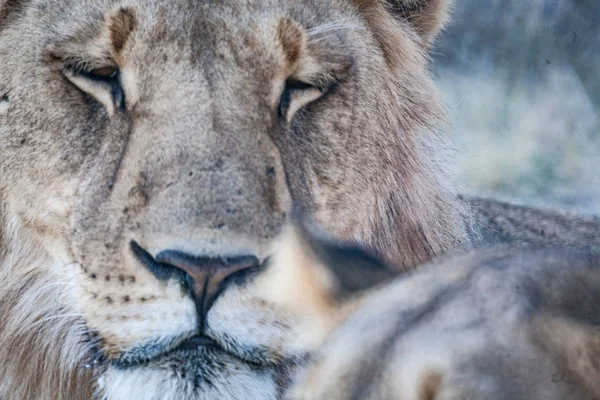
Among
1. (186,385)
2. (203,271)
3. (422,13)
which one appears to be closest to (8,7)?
(203,271)

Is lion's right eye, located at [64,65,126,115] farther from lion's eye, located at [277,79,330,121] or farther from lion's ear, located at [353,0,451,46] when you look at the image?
lion's ear, located at [353,0,451,46]

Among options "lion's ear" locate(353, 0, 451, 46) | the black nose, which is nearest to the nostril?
the black nose

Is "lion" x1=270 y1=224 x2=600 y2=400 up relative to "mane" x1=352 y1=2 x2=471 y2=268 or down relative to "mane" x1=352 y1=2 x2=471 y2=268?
up

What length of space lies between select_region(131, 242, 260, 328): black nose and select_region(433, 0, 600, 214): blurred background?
9.70 feet

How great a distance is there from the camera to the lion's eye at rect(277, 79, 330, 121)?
9.45ft

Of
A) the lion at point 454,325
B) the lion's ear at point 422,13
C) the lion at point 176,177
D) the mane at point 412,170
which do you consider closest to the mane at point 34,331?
the lion at point 176,177

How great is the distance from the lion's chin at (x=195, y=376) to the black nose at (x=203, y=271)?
0.10m

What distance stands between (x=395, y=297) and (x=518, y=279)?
0.21m

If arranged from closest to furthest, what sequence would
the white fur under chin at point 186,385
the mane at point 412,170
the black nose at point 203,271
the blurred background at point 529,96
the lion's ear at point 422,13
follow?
the black nose at point 203,271 < the white fur under chin at point 186,385 < the mane at point 412,170 < the lion's ear at point 422,13 < the blurred background at point 529,96

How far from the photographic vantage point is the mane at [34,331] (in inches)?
110

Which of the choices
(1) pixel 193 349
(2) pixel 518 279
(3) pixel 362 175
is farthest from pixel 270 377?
(2) pixel 518 279

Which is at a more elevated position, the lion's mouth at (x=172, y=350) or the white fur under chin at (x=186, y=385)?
the lion's mouth at (x=172, y=350)

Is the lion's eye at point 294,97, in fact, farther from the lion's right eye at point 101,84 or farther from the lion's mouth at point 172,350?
the lion's mouth at point 172,350

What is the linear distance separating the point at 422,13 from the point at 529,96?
231 cm
